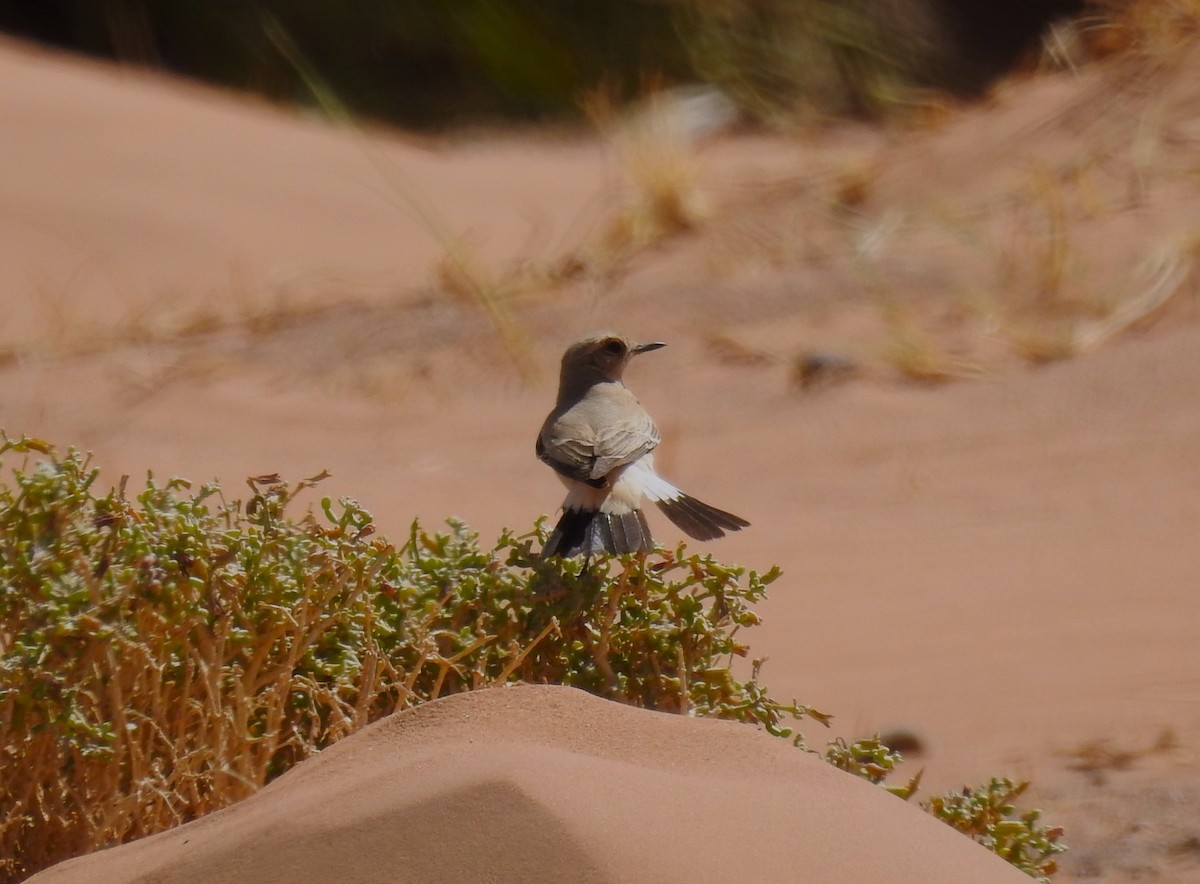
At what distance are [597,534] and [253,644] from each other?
965mm

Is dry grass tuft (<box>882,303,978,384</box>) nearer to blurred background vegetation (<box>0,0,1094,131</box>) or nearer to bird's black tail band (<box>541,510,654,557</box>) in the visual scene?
bird's black tail band (<box>541,510,654,557</box>)

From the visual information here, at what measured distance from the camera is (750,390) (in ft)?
29.4

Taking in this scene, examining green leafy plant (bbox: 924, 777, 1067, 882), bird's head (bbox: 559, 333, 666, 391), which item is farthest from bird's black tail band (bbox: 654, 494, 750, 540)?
green leafy plant (bbox: 924, 777, 1067, 882)

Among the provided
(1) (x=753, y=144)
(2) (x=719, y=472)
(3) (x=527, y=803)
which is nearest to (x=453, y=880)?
(3) (x=527, y=803)

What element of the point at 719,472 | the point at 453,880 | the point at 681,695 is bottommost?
the point at 453,880

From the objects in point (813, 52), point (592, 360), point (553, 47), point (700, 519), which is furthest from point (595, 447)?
A: point (553, 47)

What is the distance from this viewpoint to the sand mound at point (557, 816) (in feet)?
8.37

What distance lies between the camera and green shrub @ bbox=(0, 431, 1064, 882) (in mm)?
3236

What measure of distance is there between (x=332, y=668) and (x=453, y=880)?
110cm

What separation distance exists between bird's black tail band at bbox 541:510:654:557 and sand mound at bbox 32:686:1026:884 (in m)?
0.88

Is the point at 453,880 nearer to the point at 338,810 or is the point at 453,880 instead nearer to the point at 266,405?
the point at 338,810

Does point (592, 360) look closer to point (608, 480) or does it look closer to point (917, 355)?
point (608, 480)

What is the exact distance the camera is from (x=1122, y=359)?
327 inches

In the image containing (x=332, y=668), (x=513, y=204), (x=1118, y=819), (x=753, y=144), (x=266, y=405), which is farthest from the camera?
(x=753, y=144)
